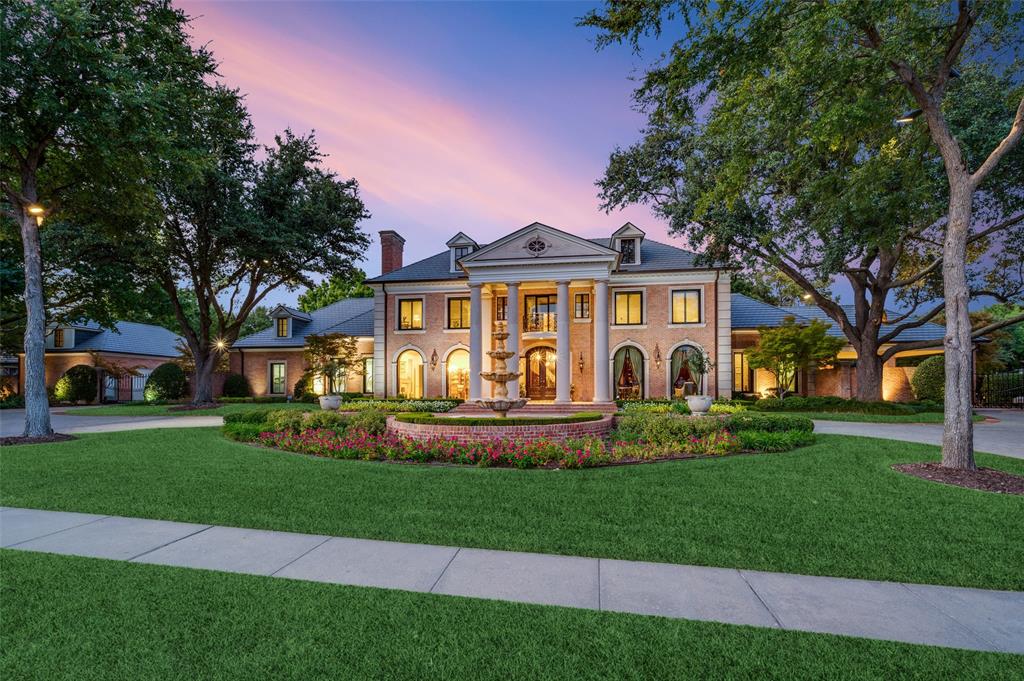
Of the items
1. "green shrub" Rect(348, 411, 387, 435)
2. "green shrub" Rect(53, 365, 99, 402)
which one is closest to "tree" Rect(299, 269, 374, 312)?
"green shrub" Rect(53, 365, 99, 402)

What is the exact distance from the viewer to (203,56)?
19.6m

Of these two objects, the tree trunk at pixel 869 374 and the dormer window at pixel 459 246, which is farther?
the dormer window at pixel 459 246

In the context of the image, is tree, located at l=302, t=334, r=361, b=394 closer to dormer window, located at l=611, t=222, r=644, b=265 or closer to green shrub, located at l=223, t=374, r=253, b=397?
green shrub, located at l=223, t=374, r=253, b=397

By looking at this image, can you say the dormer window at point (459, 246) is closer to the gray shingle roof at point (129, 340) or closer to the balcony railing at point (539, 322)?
the balcony railing at point (539, 322)

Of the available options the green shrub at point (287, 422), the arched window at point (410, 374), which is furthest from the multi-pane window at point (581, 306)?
the green shrub at point (287, 422)

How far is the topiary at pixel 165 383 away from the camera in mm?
30453

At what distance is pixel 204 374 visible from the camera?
87.5ft

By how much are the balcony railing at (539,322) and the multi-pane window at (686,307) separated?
6.13 metres

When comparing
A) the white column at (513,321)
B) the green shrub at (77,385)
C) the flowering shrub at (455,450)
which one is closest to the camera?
the flowering shrub at (455,450)

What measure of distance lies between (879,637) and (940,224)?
23335 mm

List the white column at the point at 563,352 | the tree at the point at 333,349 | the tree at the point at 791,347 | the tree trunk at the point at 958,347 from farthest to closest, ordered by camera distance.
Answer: the tree at the point at 333,349, the tree at the point at 791,347, the white column at the point at 563,352, the tree trunk at the point at 958,347

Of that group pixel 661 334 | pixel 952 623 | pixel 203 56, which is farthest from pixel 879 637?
pixel 203 56

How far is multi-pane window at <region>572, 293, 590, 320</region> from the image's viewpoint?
80.7ft

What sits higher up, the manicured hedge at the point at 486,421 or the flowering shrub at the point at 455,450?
the manicured hedge at the point at 486,421
